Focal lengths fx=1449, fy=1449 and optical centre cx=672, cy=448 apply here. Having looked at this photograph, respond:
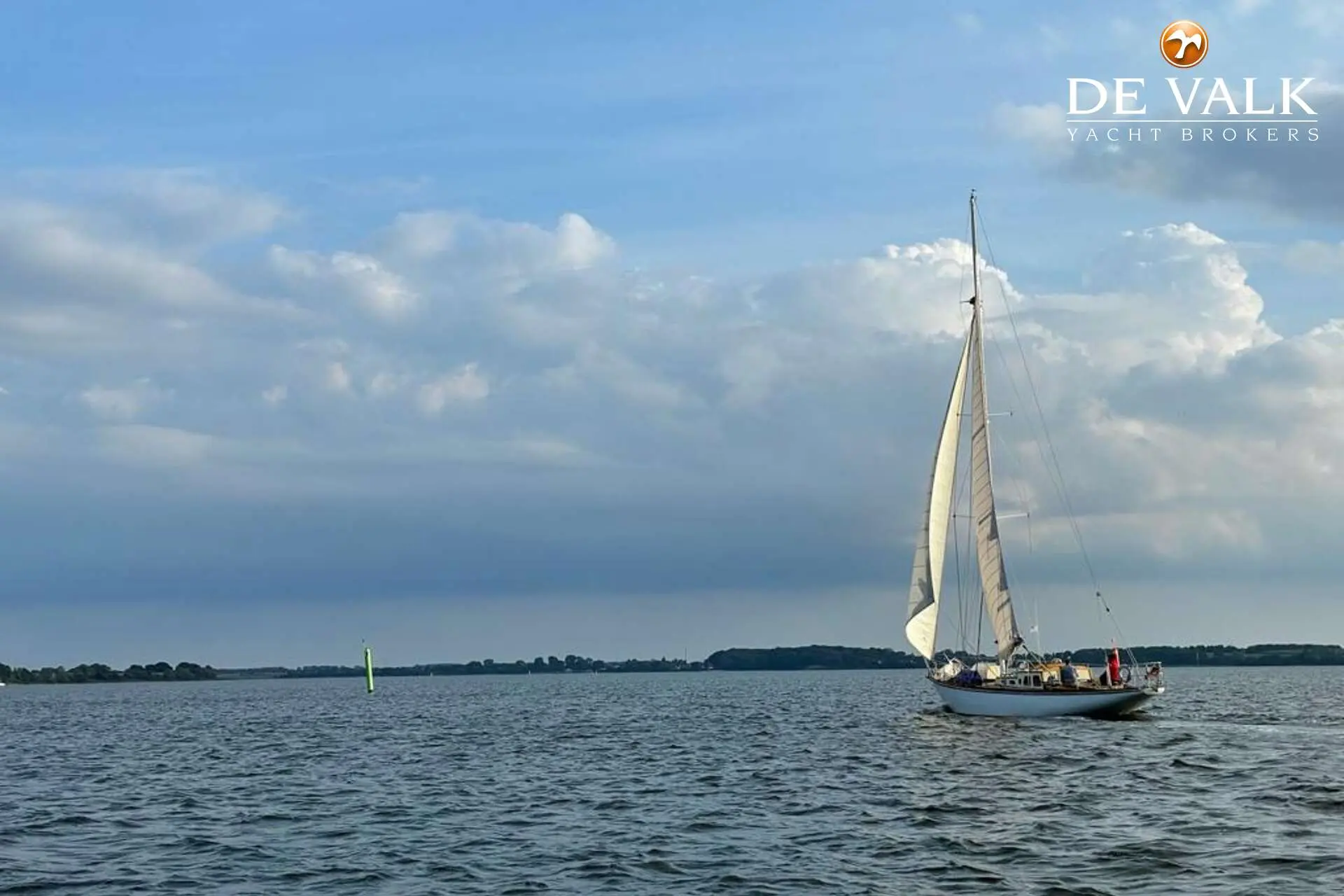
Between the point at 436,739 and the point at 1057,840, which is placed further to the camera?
the point at 436,739

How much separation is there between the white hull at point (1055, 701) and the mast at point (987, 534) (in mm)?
4714

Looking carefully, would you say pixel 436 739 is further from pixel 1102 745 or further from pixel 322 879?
pixel 322 879

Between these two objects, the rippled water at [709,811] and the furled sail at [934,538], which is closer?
the rippled water at [709,811]

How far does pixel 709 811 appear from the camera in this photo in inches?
1517

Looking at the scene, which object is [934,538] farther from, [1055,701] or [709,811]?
[709,811]

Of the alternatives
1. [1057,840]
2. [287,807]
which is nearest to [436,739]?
[287,807]

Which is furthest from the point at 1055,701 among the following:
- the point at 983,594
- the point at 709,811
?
the point at 709,811

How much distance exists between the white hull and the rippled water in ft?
3.26

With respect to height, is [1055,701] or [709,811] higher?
[1055,701]

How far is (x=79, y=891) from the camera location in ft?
95.0

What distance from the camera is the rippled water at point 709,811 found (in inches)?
1134

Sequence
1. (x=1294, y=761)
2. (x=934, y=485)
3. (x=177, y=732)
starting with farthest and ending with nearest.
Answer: (x=177, y=732) < (x=934, y=485) < (x=1294, y=761)

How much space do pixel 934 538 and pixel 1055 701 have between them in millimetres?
10784

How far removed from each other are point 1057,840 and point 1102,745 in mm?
23345
